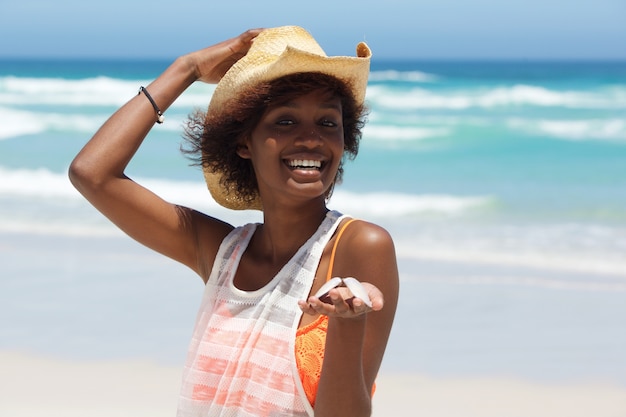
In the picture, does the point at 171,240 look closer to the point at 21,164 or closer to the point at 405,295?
the point at 405,295

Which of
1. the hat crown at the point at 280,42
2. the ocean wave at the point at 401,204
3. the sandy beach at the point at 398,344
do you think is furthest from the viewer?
the ocean wave at the point at 401,204

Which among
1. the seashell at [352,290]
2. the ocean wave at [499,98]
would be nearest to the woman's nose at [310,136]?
the seashell at [352,290]

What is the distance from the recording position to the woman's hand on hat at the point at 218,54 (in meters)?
2.87

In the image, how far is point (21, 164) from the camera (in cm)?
1445

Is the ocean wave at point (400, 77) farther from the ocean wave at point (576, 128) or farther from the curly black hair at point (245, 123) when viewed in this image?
the curly black hair at point (245, 123)

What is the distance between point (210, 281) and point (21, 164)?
12443 millimetres

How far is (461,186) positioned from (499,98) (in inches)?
446

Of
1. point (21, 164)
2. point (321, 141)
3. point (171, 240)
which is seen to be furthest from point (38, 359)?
point (21, 164)

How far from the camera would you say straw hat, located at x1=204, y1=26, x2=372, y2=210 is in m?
2.45

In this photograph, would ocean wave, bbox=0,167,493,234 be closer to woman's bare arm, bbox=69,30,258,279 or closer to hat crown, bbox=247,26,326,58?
woman's bare arm, bbox=69,30,258,279

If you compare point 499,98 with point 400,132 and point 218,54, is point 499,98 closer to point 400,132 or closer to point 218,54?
point 400,132

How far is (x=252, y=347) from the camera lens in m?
2.46

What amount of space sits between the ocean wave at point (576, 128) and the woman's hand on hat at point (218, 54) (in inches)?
617

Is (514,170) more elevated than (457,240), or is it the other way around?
(514,170)
